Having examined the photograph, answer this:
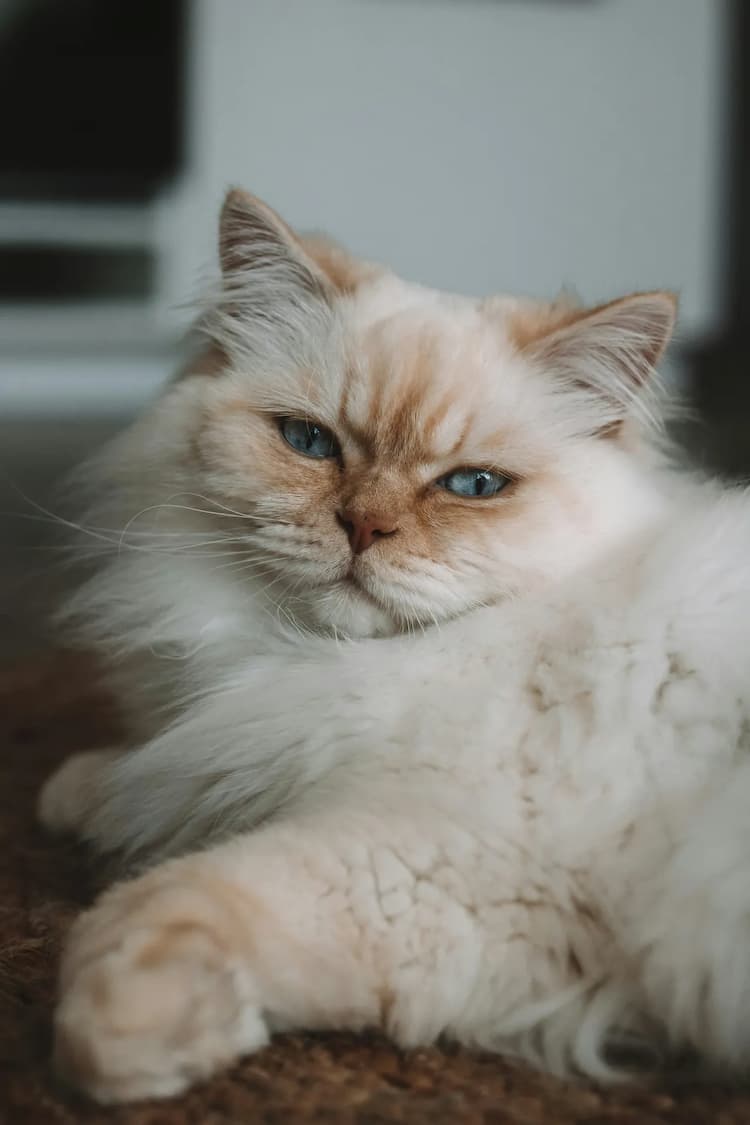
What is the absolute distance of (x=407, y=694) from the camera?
120 cm

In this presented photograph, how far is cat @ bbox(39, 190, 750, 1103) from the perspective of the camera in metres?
0.98

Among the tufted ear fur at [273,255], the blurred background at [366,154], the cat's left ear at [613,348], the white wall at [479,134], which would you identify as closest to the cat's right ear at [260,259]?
the tufted ear fur at [273,255]

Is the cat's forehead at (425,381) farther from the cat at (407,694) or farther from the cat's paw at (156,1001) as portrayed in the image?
the cat's paw at (156,1001)

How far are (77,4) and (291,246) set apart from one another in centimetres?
528

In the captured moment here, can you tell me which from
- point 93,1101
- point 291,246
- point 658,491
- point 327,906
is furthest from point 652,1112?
point 291,246

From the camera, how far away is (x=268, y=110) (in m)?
5.96

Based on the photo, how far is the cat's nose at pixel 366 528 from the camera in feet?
4.09

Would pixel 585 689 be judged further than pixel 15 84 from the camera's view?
No

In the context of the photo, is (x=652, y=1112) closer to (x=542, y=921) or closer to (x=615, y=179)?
(x=542, y=921)

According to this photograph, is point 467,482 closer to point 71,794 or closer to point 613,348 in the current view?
point 613,348

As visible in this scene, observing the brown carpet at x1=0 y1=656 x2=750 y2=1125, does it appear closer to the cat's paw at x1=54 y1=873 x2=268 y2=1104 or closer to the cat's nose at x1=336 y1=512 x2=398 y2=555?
the cat's paw at x1=54 y1=873 x2=268 y2=1104

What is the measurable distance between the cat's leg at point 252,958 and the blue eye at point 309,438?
1.59 feet

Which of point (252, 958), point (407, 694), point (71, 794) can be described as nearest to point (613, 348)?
point (407, 694)

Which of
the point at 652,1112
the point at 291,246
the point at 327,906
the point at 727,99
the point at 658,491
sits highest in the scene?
the point at 727,99
